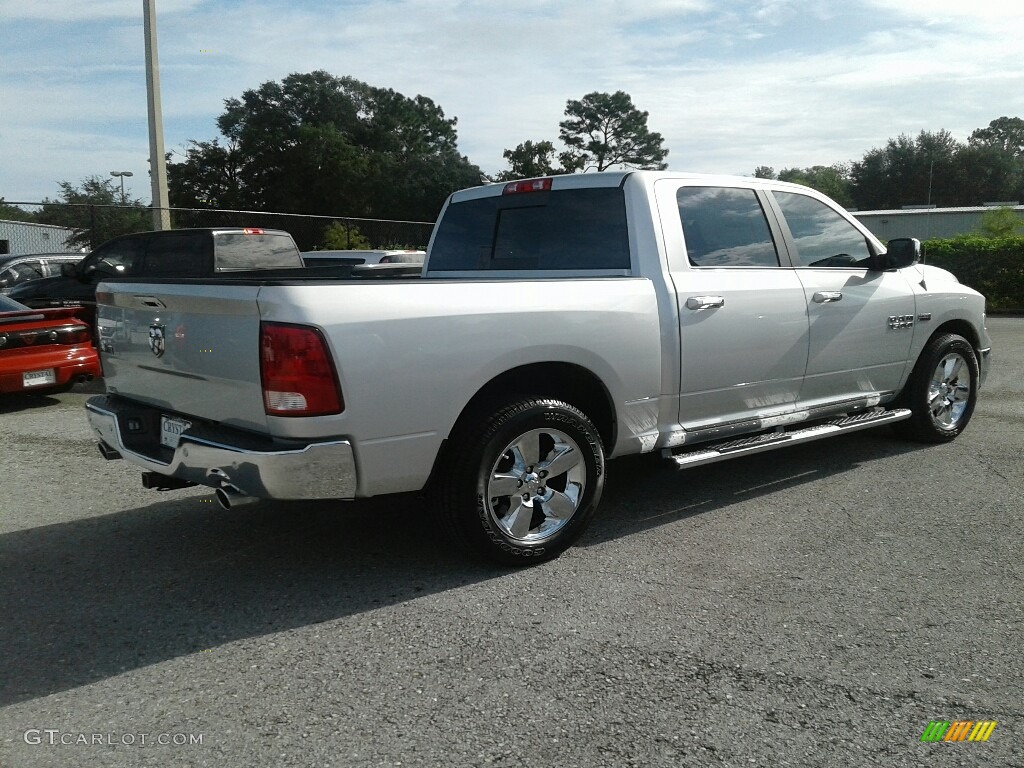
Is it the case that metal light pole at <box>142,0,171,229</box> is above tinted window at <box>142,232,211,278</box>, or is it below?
above

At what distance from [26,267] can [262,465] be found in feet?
40.9

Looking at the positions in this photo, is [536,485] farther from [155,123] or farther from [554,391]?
[155,123]

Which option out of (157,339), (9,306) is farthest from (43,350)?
(157,339)

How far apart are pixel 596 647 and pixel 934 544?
2085 millimetres

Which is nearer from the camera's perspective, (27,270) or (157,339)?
(157,339)

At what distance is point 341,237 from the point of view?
2109cm

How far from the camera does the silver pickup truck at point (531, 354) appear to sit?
363 cm

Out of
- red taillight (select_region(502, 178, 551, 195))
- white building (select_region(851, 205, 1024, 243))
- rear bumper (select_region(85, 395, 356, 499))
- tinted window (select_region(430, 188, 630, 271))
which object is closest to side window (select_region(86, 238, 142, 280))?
tinted window (select_region(430, 188, 630, 271))

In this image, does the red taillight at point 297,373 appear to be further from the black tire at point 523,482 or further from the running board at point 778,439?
the running board at point 778,439

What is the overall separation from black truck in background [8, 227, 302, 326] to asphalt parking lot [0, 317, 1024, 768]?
4.94 m

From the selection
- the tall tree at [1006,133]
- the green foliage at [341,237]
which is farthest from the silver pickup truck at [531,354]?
the tall tree at [1006,133]

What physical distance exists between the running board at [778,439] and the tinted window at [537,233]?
1.08m

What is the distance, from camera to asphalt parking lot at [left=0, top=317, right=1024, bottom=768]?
111 inches

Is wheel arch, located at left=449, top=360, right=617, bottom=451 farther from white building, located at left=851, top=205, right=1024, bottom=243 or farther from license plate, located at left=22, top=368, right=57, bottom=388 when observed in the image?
white building, located at left=851, top=205, right=1024, bottom=243
